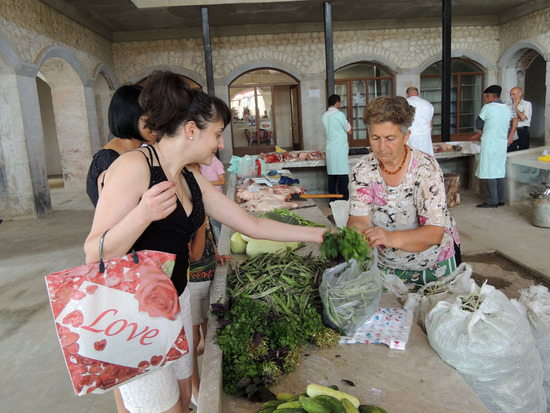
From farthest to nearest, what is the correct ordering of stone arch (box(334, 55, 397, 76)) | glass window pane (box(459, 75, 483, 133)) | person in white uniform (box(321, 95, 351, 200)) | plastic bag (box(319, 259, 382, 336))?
1. glass window pane (box(459, 75, 483, 133))
2. stone arch (box(334, 55, 397, 76))
3. person in white uniform (box(321, 95, 351, 200))
4. plastic bag (box(319, 259, 382, 336))

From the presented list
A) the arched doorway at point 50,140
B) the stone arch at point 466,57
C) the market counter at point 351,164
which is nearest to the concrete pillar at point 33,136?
the market counter at point 351,164

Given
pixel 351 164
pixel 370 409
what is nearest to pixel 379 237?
pixel 370 409

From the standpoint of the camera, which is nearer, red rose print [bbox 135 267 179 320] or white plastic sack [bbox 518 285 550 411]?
red rose print [bbox 135 267 179 320]

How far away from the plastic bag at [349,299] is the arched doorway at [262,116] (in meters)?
14.9

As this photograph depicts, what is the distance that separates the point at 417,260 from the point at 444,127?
9.06m

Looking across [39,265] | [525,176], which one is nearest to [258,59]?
[525,176]

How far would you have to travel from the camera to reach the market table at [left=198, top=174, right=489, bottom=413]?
1.52 metres

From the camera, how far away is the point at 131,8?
38.1 ft

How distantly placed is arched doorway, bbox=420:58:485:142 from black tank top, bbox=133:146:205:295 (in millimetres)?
16225

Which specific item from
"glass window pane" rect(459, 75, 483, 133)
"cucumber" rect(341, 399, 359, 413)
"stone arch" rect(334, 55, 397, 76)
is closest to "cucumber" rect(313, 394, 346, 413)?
"cucumber" rect(341, 399, 359, 413)

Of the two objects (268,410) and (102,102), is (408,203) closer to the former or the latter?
(268,410)

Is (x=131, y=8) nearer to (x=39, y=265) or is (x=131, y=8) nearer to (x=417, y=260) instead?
(x=39, y=265)

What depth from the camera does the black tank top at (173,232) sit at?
1.67 meters

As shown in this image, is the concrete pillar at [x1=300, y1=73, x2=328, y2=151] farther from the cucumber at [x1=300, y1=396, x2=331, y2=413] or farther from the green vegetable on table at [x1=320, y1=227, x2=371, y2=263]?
the cucumber at [x1=300, y1=396, x2=331, y2=413]
